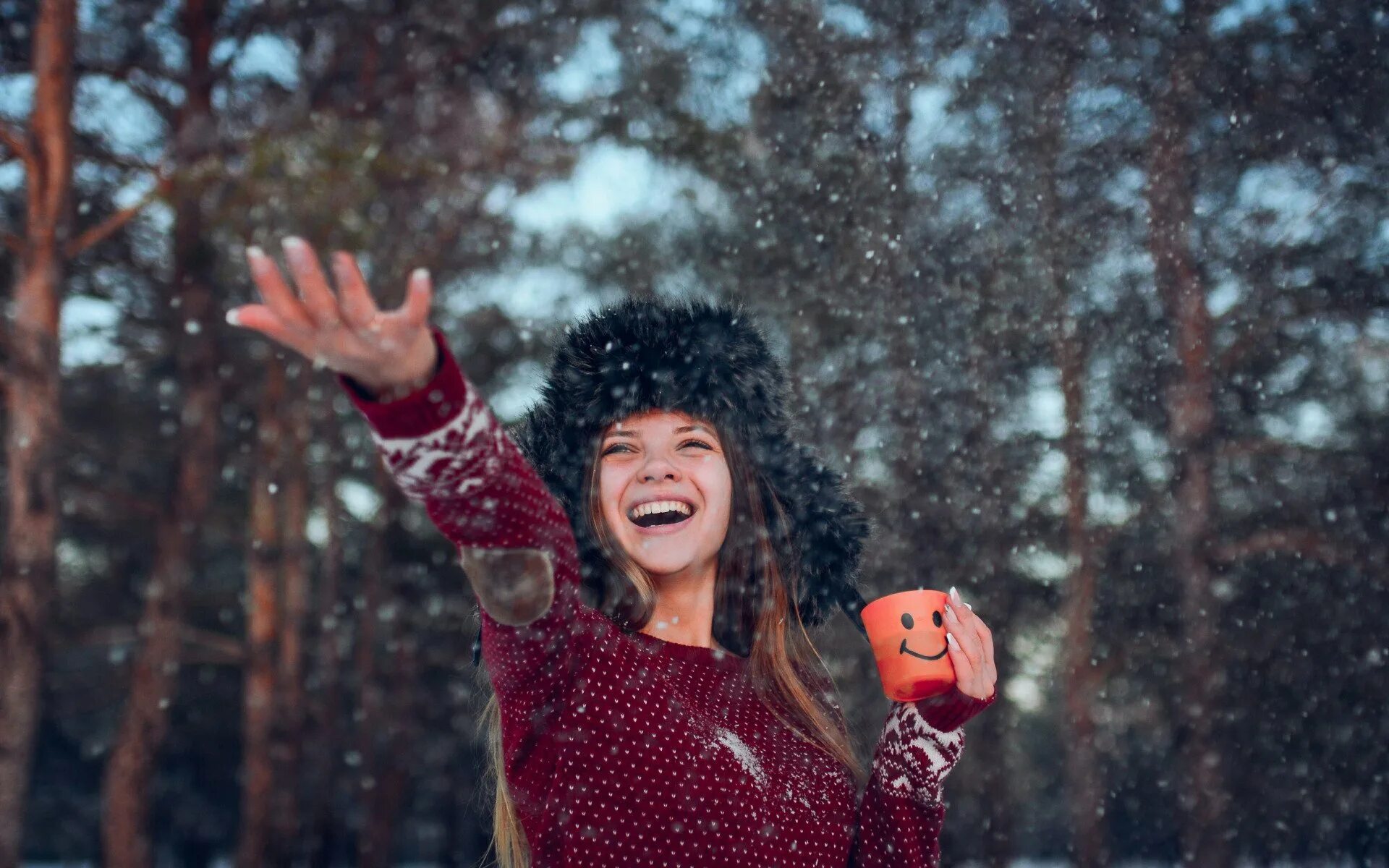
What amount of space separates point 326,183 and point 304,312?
8885mm

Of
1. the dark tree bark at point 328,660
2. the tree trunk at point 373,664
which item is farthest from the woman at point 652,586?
the tree trunk at point 373,664

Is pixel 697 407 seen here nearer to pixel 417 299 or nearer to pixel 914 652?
pixel 914 652

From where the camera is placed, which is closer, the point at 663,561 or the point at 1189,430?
the point at 663,561

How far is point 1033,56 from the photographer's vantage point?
9188 mm

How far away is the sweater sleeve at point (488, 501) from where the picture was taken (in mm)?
1314

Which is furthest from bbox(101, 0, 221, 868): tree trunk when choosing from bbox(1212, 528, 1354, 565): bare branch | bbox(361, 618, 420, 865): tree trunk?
bbox(1212, 528, 1354, 565): bare branch

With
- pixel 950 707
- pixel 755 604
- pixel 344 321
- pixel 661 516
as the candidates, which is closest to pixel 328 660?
pixel 755 604

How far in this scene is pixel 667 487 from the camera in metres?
2.16

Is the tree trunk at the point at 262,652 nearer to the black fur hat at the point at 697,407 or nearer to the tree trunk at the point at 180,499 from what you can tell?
the tree trunk at the point at 180,499

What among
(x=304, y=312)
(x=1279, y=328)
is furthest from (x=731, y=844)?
(x=1279, y=328)

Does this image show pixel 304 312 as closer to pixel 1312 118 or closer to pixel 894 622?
pixel 894 622

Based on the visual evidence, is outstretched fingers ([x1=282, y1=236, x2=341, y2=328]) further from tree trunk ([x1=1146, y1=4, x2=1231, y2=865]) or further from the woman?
tree trunk ([x1=1146, y1=4, x2=1231, y2=865])

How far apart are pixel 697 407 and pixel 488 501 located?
0.91 m

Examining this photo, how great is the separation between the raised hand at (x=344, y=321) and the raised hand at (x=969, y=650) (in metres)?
1.18
